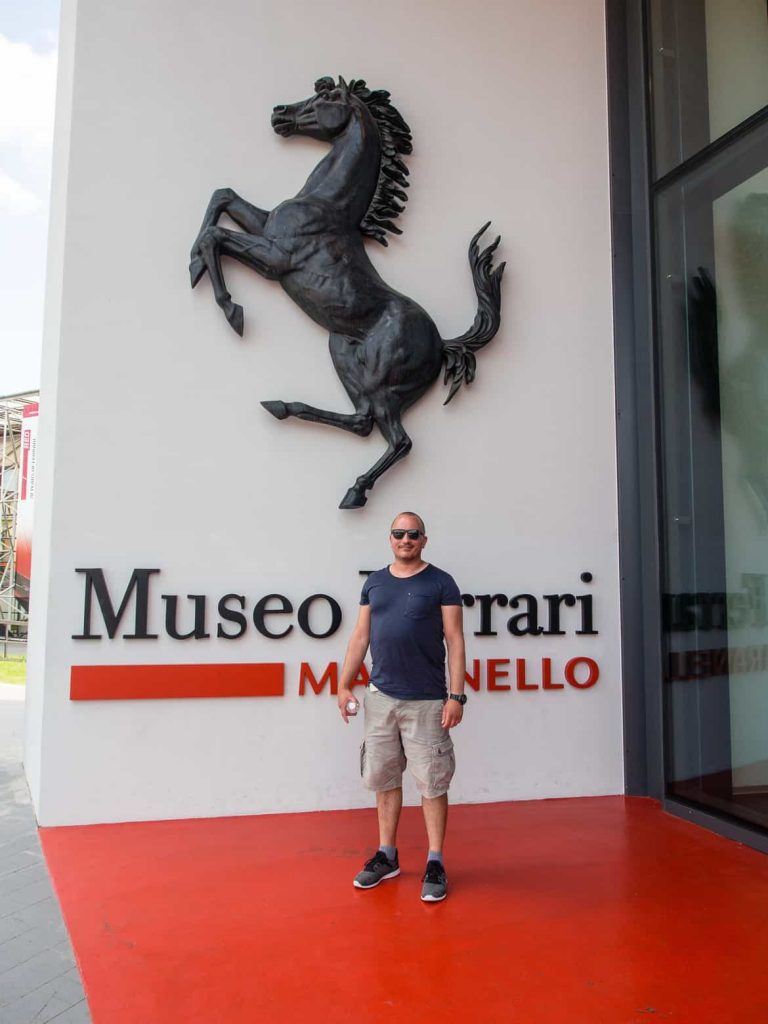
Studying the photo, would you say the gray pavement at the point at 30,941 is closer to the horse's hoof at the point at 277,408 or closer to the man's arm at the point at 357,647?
the man's arm at the point at 357,647

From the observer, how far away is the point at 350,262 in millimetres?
4398

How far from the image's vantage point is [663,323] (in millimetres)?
4641

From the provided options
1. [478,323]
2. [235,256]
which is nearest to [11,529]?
[235,256]

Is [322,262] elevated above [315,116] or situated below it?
below

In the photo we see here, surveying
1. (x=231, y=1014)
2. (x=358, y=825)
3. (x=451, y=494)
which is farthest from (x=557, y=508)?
(x=231, y=1014)

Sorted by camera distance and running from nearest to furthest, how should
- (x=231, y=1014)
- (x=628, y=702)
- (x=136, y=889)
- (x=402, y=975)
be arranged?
(x=231, y=1014) < (x=402, y=975) < (x=136, y=889) < (x=628, y=702)

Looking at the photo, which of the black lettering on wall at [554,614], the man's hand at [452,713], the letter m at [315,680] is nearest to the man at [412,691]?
the man's hand at [452,713]

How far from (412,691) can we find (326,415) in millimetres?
1664

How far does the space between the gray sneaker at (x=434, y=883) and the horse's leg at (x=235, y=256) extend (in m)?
2.63

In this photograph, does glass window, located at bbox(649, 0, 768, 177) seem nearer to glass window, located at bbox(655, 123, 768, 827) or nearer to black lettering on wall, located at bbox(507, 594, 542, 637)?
glass window, located at bbox(655, 123, 768, 827)

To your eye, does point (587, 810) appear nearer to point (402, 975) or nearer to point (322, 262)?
point (402, 975)

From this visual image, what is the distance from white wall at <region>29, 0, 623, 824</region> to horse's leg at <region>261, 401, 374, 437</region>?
0.07 meters

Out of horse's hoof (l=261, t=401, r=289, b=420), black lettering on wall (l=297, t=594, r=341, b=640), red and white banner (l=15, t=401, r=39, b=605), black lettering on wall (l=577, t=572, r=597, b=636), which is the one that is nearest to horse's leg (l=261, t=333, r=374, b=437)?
horse's hoof (l=261, t=401, r=289, b=420)

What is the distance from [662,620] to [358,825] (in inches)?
73.8
